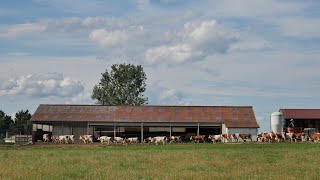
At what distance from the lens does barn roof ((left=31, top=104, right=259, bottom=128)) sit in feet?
197

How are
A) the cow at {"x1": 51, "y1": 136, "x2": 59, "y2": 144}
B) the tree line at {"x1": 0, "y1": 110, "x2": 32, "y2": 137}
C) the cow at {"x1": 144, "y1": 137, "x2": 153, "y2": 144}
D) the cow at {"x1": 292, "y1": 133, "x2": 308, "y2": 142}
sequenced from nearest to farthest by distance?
the cow at {"x1": 292, "y1": 133, "x2": 308, "y2": 142}
the cow at {"x1": 144, "y1": 137, "x2": 153, "y2": 144}
the cow at {"x1": 51, "y1": 136, "x2": 59, "y2": 144}
the tree line at {"x1": 0, "y1": 110, "x2": 32, "y2": 137}

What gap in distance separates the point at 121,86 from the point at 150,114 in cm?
2791

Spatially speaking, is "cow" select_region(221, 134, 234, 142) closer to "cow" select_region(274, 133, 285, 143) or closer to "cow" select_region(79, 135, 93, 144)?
"cow" select_region(274, 133, 285, 143)

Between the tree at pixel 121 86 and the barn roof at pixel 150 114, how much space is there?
2337cm

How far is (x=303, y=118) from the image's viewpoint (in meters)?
68.2

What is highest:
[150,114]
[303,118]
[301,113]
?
[301,113]

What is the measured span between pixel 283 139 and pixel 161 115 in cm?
1402

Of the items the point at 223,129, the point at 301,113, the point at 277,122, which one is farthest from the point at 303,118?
the point at 223,129

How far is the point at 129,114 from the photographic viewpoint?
6125cm

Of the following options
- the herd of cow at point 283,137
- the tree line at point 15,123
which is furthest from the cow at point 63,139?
the tree line at point 15,123

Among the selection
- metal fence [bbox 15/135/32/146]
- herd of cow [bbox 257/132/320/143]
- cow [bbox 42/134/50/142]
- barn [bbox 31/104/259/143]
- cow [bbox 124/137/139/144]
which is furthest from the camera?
cow [bbox 42/134/50/142]

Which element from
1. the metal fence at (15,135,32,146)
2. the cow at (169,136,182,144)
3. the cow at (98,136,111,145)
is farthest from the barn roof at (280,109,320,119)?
the metal fence at (15,135,32,146)

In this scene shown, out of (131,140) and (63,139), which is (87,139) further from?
(131,140)

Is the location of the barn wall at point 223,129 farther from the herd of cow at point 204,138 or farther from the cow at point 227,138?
the cow at point 227,138
